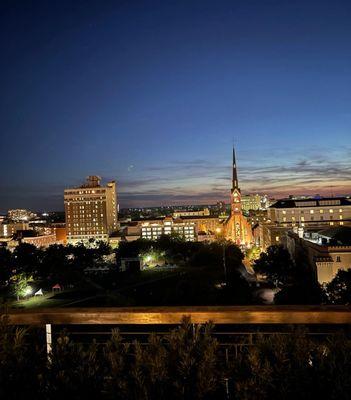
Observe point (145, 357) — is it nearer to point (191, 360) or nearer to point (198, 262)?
point (191, 360)

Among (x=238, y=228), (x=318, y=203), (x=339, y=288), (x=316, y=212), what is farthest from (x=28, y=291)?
(x=318, y=203)

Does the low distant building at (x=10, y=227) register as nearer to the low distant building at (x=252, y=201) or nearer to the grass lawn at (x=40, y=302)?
the grass lawn at (x=40, y=302)

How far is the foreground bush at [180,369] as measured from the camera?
92.9 inches

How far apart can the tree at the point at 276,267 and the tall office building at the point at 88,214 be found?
5546cm

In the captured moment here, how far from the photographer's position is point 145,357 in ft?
8.24

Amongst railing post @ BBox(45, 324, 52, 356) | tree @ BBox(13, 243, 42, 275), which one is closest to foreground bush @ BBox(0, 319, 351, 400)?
railing post @ BBox(45, 324, 52, 356)

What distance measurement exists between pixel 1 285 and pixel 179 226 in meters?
47.1

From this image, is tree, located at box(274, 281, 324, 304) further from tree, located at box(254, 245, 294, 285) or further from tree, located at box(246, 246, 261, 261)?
tree, located at box(246, 246, 261, 261)

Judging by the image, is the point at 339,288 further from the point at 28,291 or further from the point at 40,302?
the point at 28,291

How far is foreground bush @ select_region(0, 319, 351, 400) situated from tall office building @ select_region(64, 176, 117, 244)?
8209cm

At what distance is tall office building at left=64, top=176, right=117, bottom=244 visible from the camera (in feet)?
275

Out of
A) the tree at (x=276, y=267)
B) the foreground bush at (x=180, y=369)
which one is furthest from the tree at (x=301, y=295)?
the foreground bush at (x=180, y=369)

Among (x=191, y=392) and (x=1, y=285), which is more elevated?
(x=191, y=392)

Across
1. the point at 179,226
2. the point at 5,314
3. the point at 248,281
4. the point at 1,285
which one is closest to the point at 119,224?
the point at 179,226
